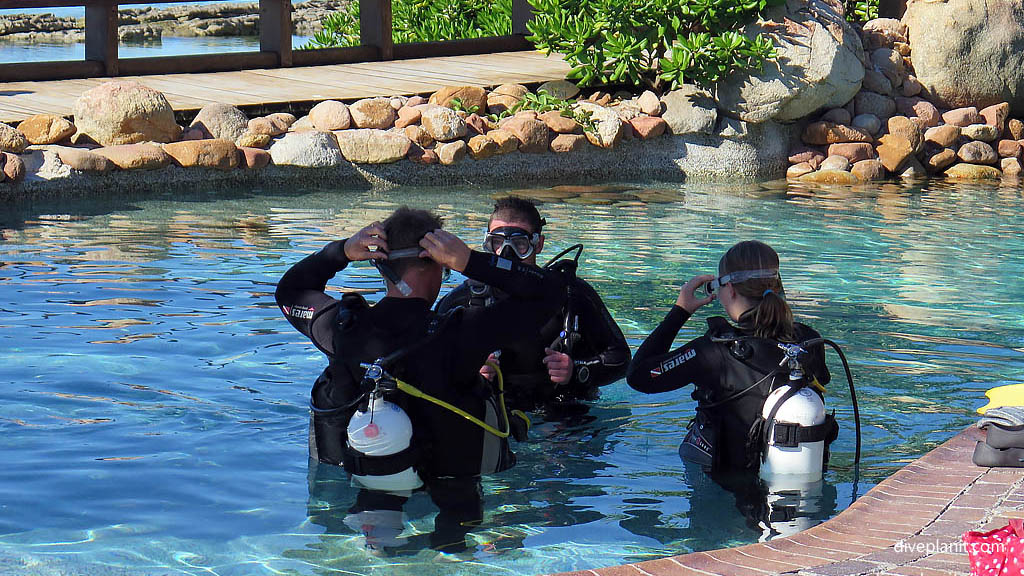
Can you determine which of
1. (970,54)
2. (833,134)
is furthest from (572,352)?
(970,54)

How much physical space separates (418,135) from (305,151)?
1147 mm

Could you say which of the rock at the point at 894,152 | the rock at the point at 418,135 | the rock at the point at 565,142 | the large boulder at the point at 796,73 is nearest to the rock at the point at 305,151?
the rock at the point at 418,135

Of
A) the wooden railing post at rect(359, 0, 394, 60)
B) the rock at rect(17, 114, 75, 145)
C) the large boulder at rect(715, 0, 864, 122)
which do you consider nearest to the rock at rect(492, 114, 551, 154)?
the large boulder at rect(715, 0, 864, 122)

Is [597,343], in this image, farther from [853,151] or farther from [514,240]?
[853,151]

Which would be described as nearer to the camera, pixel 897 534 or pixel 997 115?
pixel 897 534

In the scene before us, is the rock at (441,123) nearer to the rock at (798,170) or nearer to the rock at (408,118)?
the rock at (408,118)

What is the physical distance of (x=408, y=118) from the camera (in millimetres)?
11891

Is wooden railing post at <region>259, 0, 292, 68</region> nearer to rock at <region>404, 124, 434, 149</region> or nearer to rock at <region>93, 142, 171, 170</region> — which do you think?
rock at <region>404, 124, 434, 149</region>

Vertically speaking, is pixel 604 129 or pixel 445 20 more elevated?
pixel 445 20

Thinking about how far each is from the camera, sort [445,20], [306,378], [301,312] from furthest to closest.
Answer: [445,20] → [306,378] → [301,312]

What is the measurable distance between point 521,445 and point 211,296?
3.12 m

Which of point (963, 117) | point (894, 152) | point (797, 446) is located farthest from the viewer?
point (963, 117)

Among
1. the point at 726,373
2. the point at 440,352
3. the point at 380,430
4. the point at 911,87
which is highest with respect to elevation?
the point at 911,87

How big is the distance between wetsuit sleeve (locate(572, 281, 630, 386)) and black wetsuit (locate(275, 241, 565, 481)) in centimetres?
105
